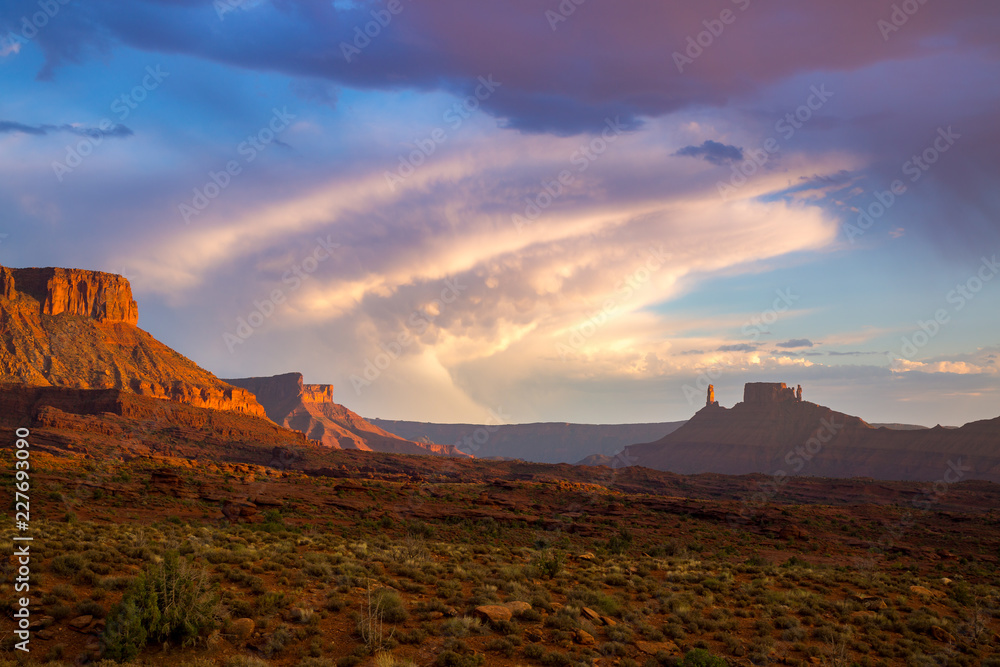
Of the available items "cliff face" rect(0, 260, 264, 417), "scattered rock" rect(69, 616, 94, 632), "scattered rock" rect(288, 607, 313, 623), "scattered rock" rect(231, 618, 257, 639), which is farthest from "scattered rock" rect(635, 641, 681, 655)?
"cliff face" rect(0, 260, 264, 417)

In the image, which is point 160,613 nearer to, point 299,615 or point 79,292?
point 299,615

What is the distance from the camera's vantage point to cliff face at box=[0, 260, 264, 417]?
358ft

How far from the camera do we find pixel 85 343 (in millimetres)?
121188

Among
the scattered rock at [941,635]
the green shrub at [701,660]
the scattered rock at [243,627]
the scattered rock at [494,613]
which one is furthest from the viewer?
the scattered rock at [941,635]

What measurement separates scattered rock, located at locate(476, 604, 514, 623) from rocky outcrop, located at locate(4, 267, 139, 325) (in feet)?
464

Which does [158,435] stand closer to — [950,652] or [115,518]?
[115,518]

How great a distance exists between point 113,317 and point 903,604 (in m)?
153

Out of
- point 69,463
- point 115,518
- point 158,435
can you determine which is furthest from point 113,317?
point 115,518

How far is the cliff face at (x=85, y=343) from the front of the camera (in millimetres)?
109188

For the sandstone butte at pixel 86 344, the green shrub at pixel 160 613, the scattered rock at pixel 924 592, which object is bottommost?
the scattered rock at pixel 924 592

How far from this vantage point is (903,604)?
19562 mm

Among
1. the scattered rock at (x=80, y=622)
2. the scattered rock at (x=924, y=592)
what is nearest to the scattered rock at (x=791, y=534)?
the scattered rock at (x=924, y=592)

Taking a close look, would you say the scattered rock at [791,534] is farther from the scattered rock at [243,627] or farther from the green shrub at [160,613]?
the green shrub at [160,613]

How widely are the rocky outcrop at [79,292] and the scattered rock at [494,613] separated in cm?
14143
